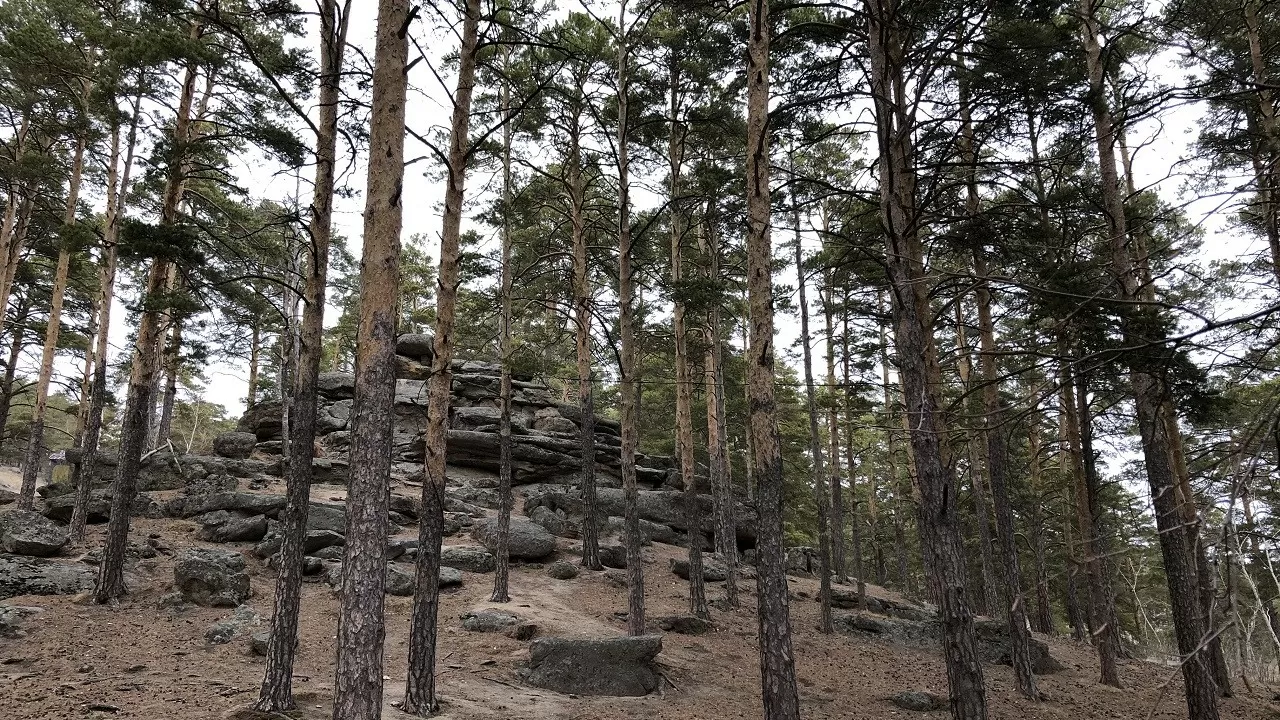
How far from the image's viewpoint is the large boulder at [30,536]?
12.3m

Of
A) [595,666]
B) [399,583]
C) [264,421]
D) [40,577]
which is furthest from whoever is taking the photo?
[264,421]

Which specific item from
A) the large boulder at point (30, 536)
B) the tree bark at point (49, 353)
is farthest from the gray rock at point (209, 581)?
the tree bark at point (49, 353)

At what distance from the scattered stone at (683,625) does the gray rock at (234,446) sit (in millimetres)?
17099

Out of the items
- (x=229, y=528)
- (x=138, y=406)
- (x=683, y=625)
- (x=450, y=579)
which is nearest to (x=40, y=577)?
(x=138, y=406)

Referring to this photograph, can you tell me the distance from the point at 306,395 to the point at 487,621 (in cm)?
639

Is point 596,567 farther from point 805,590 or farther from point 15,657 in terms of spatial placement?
point 15,657

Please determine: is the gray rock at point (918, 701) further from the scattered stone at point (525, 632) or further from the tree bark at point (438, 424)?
the tree bark at point (438, 424)

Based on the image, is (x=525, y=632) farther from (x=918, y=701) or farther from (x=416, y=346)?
(x=416, y=346)

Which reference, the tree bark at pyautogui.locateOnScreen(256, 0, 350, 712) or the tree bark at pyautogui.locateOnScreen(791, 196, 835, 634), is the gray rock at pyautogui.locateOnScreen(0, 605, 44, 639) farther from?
the tree bark at pyautogui.locateOnScreen(791, 196, 835, 634)

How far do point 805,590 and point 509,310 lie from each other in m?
13.0

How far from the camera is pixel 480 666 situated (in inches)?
400

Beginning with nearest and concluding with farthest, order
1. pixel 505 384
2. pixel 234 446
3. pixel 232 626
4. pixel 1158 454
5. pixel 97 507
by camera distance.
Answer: pixel 1158 454 < pixel 232 626 < pixel 97 507 < pixel 505 384 < pixel 234 446

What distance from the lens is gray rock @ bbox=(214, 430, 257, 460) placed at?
74.1ft

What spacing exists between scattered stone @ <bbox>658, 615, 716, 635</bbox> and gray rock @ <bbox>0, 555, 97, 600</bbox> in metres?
10.9
